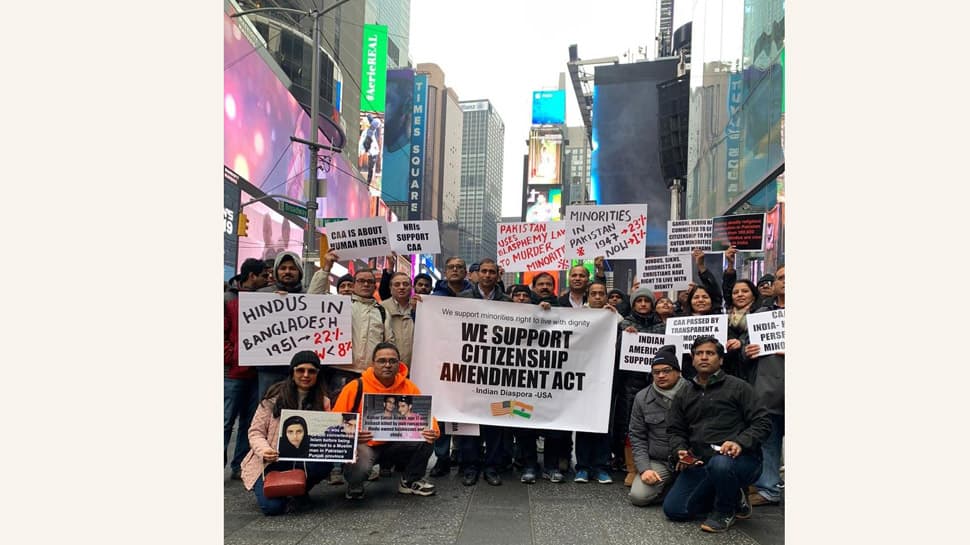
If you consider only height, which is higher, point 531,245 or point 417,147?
point 417,147

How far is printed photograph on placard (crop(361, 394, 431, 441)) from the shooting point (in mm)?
5574

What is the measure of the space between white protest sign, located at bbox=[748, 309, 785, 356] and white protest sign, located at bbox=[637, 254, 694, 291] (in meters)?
2.04

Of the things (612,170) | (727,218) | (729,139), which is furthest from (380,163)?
(727,218)

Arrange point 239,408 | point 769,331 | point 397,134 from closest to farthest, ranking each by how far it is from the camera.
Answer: point 769,331, point 239,408, point 397,134

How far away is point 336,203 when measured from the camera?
3762 centimetres

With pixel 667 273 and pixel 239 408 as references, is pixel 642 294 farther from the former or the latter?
pixel 239 408

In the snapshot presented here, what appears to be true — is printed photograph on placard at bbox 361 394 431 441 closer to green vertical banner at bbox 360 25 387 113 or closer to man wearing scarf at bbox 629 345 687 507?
man wearing scarf at bbox 629 345 687 507

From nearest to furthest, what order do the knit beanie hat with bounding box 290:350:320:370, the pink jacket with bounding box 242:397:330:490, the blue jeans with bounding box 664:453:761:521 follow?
1. the blue jeans with bounding box 664:453:761:521
2. the pink jacket with bounding box 242:397:330:490
3. the knit beanie hat with bounding box 290:350:320:370

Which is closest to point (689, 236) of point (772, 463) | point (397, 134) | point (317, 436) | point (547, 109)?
point (772, 463)

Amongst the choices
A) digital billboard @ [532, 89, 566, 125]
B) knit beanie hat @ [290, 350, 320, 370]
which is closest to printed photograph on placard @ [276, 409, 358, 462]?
knit beanie hat @ [290, 350, 320, 370]

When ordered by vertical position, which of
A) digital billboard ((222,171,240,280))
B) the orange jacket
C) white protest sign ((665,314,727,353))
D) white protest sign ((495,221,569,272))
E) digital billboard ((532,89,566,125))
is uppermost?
digital billboard ((532,89,566,125))

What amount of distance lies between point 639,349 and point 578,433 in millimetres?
969

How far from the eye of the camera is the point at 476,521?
5301 mm

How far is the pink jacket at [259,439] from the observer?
525 centimetres
